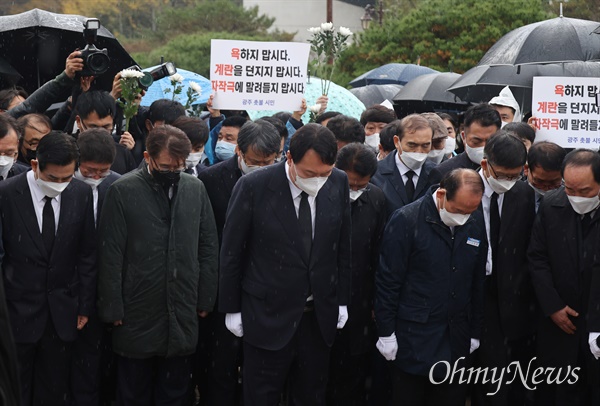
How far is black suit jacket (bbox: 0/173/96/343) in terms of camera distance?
6105 mm

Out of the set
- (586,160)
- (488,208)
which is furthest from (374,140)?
(586,160)

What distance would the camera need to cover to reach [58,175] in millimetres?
6051

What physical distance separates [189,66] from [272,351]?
34.9m

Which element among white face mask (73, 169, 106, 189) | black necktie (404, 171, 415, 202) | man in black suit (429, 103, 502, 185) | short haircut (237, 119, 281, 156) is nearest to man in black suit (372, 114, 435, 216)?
black necktie (404, 171, 415, 202)

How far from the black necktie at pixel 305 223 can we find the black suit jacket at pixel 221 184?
4.03 ft

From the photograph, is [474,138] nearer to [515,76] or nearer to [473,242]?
[473,242]

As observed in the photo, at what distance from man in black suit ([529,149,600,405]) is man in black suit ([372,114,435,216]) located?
101 centimetres

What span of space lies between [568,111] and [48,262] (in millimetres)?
4429

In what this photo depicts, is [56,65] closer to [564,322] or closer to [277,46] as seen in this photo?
[277,46]

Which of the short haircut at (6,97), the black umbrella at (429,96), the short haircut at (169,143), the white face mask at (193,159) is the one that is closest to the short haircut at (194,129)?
the white face mask at (193,159)

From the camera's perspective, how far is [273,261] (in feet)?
19.6

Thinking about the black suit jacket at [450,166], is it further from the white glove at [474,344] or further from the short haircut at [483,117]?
the white glove at [474,344]

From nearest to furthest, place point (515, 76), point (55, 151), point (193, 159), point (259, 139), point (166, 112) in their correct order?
1. point (55, 151)
2. point (259, 139)
3. point (193, 159)
4. point (166, 112)
5. point (515, 76)

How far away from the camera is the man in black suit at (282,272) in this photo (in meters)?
5.96
